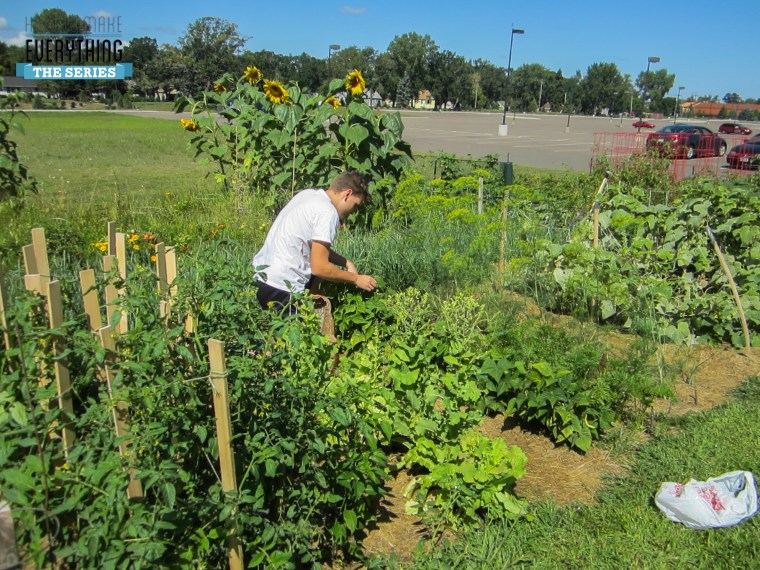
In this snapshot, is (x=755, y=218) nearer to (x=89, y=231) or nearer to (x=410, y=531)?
(x=410, y=531)

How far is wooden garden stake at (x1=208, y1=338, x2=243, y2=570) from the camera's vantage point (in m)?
2.16

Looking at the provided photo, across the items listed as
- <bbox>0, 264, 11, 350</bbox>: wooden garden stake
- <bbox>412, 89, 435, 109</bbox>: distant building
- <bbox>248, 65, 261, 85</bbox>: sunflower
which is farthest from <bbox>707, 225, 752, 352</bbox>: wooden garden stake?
<bbox>412, 89, 435, 109</bbox>: distant building

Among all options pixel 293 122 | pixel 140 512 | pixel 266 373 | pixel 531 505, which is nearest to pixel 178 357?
pixel 266 373

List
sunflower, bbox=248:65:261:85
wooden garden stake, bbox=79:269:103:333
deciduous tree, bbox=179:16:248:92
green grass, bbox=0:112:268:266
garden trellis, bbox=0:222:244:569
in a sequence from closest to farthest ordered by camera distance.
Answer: garden trellis, bbox=0:222:244:569, wooden garden stake, bbox=79:269:103:333, green grass, bbox=0:112:268:266, sunflower, bbox=248:65:261:85, deciduous tree, bbox=179:16:248:92

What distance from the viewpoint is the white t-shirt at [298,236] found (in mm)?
4066

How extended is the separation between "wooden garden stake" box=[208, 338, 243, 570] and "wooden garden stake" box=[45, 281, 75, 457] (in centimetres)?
48

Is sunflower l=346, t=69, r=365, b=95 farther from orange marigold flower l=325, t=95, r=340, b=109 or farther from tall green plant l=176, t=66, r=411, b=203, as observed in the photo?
orange marigold flower l=325, t=95, r=340, b=109

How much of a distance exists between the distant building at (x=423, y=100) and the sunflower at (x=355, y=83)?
108367mm

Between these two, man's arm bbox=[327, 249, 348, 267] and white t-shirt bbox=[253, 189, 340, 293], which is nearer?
white t-shirt bbox=[253, 189, 340, 293]

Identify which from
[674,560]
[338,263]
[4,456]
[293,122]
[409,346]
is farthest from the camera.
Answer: [293,122]

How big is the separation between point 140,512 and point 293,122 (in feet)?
16.9

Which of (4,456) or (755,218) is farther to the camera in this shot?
(755,218)

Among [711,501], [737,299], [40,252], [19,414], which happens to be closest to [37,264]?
[40,252]

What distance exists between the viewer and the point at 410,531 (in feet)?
9.98
